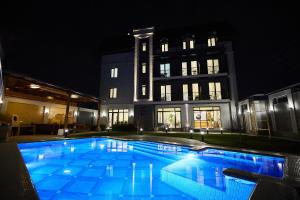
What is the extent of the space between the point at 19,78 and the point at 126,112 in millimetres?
12688

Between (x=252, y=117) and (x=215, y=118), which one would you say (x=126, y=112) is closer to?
(x=215, y=118)

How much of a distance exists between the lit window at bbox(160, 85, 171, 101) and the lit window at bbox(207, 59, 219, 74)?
553 cm

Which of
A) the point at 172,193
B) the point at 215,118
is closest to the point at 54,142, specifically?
the point at 172,193

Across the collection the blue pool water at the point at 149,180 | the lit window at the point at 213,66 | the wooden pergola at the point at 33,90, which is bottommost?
the blue pool water at the point at 149,180

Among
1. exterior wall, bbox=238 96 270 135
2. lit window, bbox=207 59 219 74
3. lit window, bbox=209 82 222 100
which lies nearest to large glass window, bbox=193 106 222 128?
lit window, bbox=209 82 222 100

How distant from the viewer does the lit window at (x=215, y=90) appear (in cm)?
1823

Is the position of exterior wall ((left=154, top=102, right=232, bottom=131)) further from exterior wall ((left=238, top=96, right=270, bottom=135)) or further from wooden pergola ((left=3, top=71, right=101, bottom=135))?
wooden pergola ((left=3, top=71, right=101, bottom=135))

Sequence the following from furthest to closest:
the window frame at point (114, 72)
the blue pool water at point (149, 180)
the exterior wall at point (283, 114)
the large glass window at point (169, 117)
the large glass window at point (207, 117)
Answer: the window frame at point (114, 72) < the large glass window at point (169, 117) < the large glass window at point (207, 117) < the exterior wall at point (283, 114) < the blue pool water at point (149, 180)

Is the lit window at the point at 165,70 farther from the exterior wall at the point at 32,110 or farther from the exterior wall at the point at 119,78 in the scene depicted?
the exterior wall at the point at 32,110

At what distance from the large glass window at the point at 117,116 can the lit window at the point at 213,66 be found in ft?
40.4

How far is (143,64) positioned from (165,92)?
Answer: 5120mm

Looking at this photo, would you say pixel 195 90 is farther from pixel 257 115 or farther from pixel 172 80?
pixel 257 115

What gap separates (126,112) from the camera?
21.0m

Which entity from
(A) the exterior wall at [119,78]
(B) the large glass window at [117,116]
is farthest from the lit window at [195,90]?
(B) the large glass window at [117,116]
